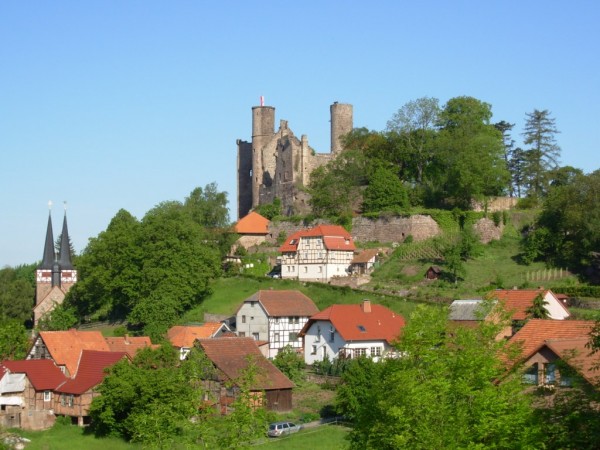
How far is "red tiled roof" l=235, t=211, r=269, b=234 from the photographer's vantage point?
7656cm

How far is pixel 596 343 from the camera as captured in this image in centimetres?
2095

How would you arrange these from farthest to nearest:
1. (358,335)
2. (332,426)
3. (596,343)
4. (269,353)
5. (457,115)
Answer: (457,115) < (269,353) < (358,335) < (332,426) < (596,343)

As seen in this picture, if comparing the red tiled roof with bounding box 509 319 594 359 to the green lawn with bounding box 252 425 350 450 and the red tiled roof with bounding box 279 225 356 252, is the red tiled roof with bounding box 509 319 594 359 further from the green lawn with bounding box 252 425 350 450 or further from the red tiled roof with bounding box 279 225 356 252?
the red tiled roof with bounding box 279 225 356 252

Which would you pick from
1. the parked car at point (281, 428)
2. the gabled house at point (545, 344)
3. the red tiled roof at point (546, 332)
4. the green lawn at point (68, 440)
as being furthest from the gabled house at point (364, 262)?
the red tiled roof at point (546, 332)

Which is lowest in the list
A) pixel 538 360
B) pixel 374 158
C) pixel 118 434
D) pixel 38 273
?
pixel 118 434

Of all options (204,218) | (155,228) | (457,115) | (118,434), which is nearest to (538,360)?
(118,434)

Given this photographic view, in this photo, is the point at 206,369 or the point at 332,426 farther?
the point at 206,369

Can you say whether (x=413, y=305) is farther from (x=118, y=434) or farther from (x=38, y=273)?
(x=38, y=273)

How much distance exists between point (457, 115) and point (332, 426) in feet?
124

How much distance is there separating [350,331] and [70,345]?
13.6 metres

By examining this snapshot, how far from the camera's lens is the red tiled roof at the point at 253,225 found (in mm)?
76562

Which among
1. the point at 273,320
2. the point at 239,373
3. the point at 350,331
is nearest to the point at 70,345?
the point at 273,320

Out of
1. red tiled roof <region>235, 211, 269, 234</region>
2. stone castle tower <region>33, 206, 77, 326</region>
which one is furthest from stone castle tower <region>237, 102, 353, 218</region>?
stone castle tower <region>33, 206, 77, 326</region>

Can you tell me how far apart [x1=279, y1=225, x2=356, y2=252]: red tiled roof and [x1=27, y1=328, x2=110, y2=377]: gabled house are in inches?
721
